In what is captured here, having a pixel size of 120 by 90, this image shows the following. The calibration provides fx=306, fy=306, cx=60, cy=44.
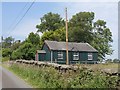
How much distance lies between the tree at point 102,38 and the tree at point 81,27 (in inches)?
105

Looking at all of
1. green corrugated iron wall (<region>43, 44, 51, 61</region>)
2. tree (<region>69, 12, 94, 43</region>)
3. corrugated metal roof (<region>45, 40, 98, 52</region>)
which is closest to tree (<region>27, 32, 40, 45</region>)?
tree (<region>69, 12, 94, 43</region>)

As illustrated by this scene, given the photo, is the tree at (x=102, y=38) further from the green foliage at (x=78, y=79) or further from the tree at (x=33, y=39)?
the green foliage at (x=78, y=79)

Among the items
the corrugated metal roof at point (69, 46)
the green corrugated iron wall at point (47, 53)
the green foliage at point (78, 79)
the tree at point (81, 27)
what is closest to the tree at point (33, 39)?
the tree at point (81, 27)

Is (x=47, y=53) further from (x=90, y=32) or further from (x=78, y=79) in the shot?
(x=78, y=79)

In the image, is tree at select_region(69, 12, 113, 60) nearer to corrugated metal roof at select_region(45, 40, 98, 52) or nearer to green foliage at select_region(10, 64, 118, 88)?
corrugated metal roof at select_region(45, 40, 98, 52)

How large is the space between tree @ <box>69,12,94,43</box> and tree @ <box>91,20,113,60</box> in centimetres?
265

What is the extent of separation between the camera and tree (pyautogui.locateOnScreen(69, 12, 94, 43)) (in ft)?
254

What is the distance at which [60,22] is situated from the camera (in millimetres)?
93750

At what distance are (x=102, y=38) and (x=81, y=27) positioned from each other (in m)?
9.10

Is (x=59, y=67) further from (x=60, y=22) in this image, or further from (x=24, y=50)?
(x=60, y=22)

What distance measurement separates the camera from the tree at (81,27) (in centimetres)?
7750

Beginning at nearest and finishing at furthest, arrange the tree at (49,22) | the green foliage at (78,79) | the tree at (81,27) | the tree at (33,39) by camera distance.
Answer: the green foliage at (78,79), the tree at (33,39), the tree at (81,27), the tree at (49,22)

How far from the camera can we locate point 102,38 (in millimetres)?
84688

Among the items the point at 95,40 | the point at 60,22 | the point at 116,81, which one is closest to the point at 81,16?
the point at 95,40
